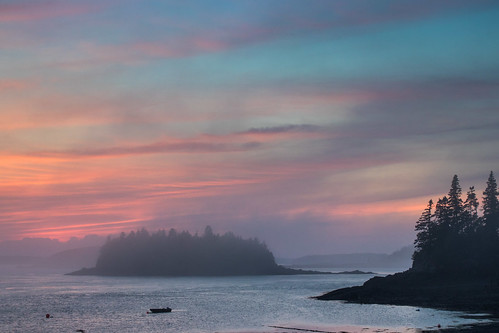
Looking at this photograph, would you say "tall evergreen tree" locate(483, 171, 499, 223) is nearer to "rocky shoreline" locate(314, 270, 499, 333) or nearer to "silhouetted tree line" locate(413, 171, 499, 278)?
"silhouetted tree line" locate(413, 171, 499, 278)

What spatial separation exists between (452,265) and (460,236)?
14685mm

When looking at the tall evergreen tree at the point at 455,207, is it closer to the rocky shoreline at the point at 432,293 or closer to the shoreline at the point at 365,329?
the rocky shoreline at the point at 432,293

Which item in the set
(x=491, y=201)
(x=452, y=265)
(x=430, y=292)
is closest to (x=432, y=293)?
(x=430, y=292)

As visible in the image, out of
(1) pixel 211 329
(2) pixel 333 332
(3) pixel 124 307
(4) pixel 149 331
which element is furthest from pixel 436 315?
(3) pixel 124 307

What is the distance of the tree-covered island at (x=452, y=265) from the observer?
408 ft

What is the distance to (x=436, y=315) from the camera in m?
102

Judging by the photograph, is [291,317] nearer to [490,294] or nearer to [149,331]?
[149,331]

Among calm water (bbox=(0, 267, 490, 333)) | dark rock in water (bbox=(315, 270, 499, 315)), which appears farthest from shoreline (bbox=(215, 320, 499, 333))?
dark rock in water (bbox=(315, 270, 499, 315))

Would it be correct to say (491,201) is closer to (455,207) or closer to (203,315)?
(455,207)

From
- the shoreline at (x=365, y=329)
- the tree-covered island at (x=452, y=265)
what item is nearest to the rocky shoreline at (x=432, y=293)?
the tree-covered island at (x=452, y=265)

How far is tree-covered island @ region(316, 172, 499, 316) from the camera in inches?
4894

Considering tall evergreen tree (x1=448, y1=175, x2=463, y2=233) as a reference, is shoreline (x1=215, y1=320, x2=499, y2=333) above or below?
below

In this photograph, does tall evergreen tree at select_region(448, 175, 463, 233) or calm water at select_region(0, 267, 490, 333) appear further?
tall evergreen tree at select_region(448, 175, 463, 233)

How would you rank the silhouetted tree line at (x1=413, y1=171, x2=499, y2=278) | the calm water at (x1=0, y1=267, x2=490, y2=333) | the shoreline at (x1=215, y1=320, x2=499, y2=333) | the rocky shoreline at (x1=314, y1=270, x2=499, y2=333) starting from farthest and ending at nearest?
the silhouetted tree line at (x1=413, y1=171, x2=499, y2=278) < the rocky shoreline at (x1=314, y1=270, x2=499, y2=333) < the calm water at (x1=0, y1=267, x2=490, y2=333) < the shoreline at (x1=215, y1=320, x2=499, y2=333)
